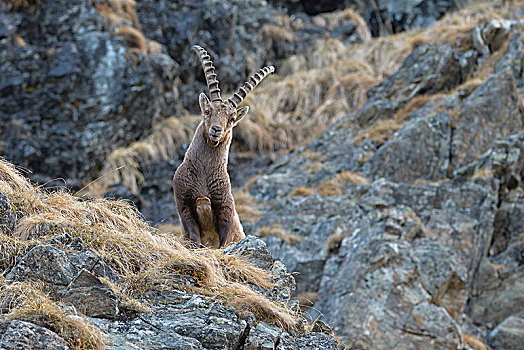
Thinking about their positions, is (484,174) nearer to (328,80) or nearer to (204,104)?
(204,104)

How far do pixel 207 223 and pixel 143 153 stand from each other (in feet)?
35.5

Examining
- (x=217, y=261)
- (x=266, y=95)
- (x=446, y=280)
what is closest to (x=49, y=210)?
(x=217, y=261)

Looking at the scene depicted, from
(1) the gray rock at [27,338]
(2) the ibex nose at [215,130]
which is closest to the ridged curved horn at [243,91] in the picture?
(2) the ibex nose at [215,130]

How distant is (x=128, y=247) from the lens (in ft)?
20.7

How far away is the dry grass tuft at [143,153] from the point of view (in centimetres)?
1766

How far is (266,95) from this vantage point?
835 inches

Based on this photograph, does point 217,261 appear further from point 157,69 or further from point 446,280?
point 157,69

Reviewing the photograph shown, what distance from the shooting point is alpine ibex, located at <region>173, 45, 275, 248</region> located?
8109 millimetres

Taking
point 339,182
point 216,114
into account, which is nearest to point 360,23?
point 339,182

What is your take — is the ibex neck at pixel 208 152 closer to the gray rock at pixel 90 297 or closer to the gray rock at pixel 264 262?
the gray rock at pixel 264 262

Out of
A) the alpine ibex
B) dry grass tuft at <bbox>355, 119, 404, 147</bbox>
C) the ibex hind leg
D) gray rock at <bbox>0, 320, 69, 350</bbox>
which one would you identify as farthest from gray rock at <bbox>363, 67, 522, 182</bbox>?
gray rock at <bbox>0, 320, 69, 350</bbox>

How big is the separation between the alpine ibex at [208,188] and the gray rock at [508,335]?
259 inches

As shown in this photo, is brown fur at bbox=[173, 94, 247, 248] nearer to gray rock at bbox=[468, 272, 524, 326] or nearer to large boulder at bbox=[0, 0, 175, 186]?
gray rock at bbox=[468, 272, 524, 326]

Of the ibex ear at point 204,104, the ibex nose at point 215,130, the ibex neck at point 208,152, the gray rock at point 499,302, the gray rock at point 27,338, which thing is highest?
the ibex ear at point 204,104
